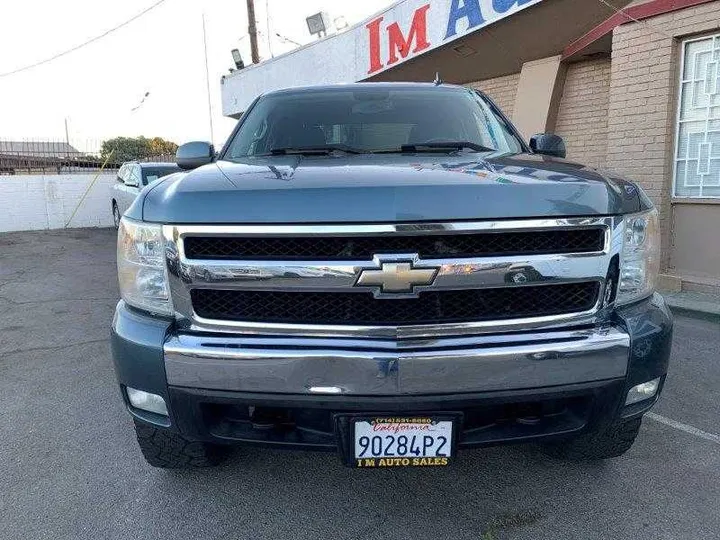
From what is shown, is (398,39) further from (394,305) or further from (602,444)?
(394,305)

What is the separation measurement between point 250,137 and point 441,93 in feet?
4.01

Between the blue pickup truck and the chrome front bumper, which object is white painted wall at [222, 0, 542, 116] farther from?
the chrome front bumper

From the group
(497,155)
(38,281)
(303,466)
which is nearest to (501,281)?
(497,155)

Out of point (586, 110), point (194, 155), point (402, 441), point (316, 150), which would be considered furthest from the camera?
point (586, 110)

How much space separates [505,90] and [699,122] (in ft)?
13.5

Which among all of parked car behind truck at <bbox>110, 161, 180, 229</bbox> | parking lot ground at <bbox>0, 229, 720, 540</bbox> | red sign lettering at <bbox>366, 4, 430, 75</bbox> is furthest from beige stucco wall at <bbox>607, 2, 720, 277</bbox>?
parked car behind truck at <bbox>110, 161, 180, 229</bbox>

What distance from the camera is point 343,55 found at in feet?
41.3

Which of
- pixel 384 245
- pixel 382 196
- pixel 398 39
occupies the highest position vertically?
pixel 398 39

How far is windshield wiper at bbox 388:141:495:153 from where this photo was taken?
115 inches

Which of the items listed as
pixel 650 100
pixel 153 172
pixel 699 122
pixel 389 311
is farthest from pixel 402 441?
pixel 153 172

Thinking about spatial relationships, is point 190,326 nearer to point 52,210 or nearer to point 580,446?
point 580,446

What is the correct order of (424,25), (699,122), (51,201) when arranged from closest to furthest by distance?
(699,122)
(424,25)
(51,201)

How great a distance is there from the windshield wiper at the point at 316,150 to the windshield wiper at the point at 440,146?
24cm

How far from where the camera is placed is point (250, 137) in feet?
11.0
